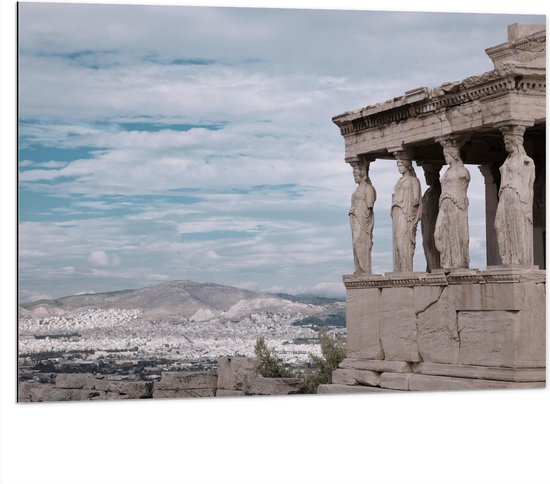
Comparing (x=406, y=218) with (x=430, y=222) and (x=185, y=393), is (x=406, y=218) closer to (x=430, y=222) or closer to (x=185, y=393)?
(x=430, y=222)

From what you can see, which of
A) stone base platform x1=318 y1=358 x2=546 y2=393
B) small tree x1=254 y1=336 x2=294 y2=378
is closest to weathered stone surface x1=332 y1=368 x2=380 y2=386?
stone base platform x1=318 y1=358 x2=546 y2=393

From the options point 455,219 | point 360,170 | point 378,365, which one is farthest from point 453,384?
point 360,170

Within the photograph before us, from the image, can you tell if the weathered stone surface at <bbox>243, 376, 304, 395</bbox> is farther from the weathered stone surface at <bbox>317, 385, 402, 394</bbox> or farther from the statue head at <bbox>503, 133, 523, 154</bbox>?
the statue head at <bbox>503, 133, 523, 154</bbox>

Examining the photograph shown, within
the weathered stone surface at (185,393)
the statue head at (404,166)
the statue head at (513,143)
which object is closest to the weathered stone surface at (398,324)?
the statue head at (404,166)

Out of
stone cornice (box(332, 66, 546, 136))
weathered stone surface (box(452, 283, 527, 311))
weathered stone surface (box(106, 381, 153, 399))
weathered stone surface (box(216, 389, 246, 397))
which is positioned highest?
stone cornice (box(332, 66, 546, 136))

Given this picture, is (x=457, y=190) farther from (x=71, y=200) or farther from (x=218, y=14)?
(x=71, y=200)

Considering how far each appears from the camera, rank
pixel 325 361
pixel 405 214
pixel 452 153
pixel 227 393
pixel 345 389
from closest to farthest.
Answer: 1. pixel 452 153
2. pixel 405 214
3. pixel 345 389
4. pixel 227 393
5. pixel 325 361
